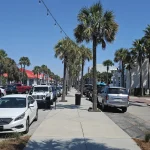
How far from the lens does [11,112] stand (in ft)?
38.3

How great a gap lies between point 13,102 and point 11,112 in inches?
66.5

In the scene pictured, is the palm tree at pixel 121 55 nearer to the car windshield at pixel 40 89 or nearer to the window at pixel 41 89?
the window at pixel 41 89

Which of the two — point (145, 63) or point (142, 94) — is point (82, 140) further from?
point (145, 63)

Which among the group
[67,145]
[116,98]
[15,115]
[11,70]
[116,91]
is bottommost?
[67,145]

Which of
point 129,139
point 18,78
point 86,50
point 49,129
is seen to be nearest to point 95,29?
point 49,129

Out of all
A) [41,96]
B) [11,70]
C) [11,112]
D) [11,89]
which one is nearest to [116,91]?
[41,96]

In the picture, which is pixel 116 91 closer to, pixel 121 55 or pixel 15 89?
pixel 15 89

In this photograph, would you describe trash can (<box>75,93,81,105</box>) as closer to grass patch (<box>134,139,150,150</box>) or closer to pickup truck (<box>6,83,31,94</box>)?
grass patch (<box>134,139,150,150</box>)

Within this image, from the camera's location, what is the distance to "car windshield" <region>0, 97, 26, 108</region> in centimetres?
1298

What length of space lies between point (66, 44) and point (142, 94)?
89.4ft

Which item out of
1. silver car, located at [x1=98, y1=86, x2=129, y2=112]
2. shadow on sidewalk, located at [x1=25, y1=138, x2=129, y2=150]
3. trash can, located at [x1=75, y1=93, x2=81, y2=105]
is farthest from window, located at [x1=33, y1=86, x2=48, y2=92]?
shadow on sidewalk, located at [x1=25, y1=138, x2=129, y2=150]

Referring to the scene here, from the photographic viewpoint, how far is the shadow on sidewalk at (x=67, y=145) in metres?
9.17

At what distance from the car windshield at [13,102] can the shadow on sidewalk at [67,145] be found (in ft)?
10.5

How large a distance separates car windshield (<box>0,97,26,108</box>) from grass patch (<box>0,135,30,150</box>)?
7.85 feet
